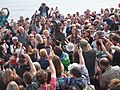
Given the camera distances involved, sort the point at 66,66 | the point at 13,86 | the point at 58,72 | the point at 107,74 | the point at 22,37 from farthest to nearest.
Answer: the point at 22,37 → the point at 66,66 → the point at 58,72 → the point at 107,74 → the point at 13,86

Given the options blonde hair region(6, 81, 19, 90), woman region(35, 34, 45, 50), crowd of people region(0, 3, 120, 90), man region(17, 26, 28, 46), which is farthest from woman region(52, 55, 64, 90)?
man region(17, 26, 28, 46)

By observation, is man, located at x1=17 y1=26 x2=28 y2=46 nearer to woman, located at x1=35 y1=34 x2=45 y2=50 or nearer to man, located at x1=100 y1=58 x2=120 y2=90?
woman, located at x1=35 y1=34 x2=45 y2=50

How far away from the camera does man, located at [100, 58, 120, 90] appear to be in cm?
598

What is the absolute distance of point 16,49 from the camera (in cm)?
991

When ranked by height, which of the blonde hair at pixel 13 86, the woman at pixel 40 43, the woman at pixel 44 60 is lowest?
the blonde hair at pixel 13 86

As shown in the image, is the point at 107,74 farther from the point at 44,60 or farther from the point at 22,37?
the point at 22,37

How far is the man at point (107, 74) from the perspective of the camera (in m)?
5.98

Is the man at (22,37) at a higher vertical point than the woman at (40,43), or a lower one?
higher

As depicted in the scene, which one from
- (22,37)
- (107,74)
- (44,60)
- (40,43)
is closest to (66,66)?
(44,60)

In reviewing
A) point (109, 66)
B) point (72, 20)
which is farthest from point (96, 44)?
point (72, 20)

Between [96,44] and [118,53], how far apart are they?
165cm

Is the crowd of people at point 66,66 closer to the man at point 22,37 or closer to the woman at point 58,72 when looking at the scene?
the woman at point 58,72

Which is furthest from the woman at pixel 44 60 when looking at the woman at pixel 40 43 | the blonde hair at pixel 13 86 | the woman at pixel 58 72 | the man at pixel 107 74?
the woman at pixel 40 43

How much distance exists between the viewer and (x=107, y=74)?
6.02 m
